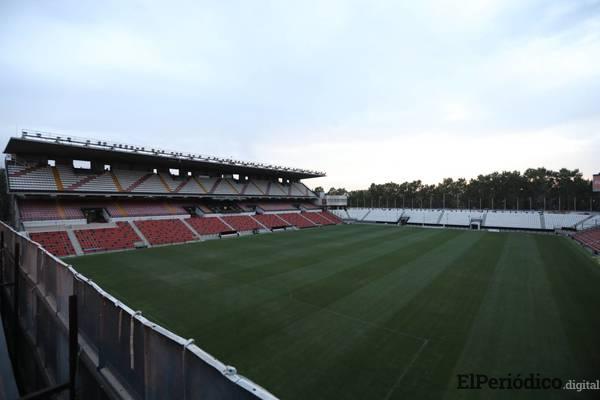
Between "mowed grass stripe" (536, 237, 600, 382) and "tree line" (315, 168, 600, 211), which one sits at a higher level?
"tree line" (315, 168, 600, 211)

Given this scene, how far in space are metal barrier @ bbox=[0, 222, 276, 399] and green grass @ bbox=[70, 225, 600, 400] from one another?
106 inches

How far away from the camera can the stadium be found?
346cm

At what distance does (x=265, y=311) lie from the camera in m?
8.28

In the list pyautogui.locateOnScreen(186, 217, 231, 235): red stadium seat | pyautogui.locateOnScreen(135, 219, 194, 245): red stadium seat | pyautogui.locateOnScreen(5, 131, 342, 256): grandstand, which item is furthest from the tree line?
pyautogui.locateOnScreen(135, 219, 194, 245): red stadium seat

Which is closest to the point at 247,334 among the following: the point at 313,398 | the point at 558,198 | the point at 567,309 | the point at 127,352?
the point at 313,398

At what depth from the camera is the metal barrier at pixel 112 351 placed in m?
1.97

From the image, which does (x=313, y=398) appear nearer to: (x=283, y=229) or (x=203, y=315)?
(x=203, y=315)

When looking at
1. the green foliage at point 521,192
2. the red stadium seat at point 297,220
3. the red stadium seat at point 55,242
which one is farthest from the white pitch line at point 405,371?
the green foliage at point 521,192

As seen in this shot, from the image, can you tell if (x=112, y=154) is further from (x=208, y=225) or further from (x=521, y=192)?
(x=521, y=192)

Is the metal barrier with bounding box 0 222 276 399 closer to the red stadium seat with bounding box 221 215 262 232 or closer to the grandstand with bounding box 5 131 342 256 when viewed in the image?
the grandstand with bounding box 5 131 342 256

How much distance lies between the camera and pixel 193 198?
31.8 meters

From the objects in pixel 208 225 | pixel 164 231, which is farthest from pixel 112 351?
pixel 208 225

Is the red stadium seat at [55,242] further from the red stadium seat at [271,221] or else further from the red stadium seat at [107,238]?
the red stadium seat at [271,221]

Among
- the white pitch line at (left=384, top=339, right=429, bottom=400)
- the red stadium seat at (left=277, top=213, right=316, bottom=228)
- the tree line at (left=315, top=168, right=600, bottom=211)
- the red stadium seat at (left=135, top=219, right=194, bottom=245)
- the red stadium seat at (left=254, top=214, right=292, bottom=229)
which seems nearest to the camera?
the white pitch line at (left=384, top=339, right=429, bottom=400)
